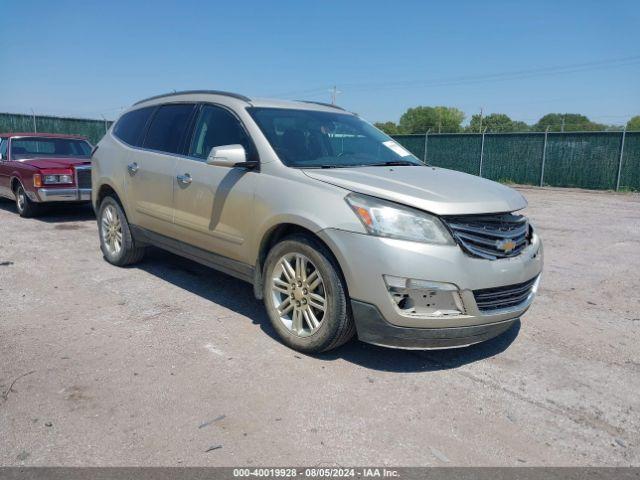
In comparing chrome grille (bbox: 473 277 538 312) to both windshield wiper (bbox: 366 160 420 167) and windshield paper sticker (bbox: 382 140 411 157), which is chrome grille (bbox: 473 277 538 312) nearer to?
windshield wiper (bbox: 366 160 420 167)

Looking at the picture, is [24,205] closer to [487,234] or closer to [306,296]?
[306,296]

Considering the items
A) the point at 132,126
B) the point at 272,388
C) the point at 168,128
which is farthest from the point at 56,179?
the point at 272,388

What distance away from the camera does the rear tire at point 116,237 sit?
19.2 ft

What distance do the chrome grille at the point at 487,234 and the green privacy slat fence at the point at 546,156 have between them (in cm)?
1726

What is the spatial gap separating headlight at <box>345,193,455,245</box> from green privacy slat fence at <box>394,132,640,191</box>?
17.8 m

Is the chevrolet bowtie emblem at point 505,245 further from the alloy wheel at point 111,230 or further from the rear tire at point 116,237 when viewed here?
the alloy wheel at point 111,230

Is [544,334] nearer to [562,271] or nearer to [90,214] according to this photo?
[562,271]

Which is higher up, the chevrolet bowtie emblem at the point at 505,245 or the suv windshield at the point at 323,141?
the suv windshield at the point at 323,141

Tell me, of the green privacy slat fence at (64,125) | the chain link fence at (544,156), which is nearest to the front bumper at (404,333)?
the chain link fence at (544,156)

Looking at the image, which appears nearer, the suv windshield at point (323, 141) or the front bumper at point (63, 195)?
the suv windshield at point (323, 141)

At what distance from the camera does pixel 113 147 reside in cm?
599

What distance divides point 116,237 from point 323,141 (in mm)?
2967

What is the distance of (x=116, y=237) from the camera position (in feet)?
20.0

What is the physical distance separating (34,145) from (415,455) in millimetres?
10044
